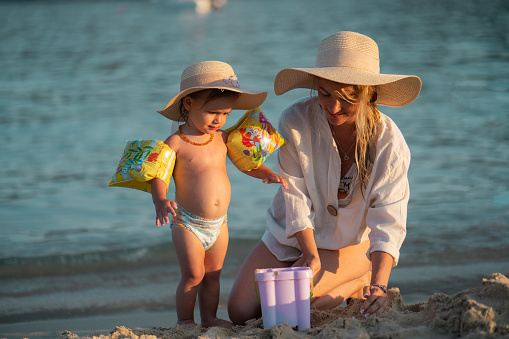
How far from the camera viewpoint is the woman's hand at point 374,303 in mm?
2867

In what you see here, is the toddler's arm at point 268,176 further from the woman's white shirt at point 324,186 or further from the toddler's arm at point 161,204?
the toddler's arm at point 161,204

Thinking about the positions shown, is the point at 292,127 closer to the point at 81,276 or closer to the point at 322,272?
the point at 322,272

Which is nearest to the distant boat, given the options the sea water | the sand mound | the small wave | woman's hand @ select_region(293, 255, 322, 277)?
A: the sea water

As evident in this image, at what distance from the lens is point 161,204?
9.29ft

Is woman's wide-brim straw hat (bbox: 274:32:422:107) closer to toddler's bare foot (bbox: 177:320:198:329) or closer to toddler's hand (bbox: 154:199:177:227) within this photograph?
toddler's hand (bbox: 154:199:177:227)

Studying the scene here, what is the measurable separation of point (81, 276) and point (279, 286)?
2444mm

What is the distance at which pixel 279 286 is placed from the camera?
2744 millimetres

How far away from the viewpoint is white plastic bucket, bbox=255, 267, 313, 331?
2.72 m

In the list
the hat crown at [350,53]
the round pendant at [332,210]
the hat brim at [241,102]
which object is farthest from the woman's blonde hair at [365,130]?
the hat brim at [241,102]

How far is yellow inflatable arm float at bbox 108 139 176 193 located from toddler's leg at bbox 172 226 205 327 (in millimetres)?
312

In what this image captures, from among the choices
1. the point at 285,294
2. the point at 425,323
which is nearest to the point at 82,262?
the point at 285,294

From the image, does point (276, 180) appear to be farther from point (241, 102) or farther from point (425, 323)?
point (425, 323)

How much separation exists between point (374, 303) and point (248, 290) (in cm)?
82

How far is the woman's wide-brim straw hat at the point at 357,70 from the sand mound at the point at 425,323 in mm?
1018
